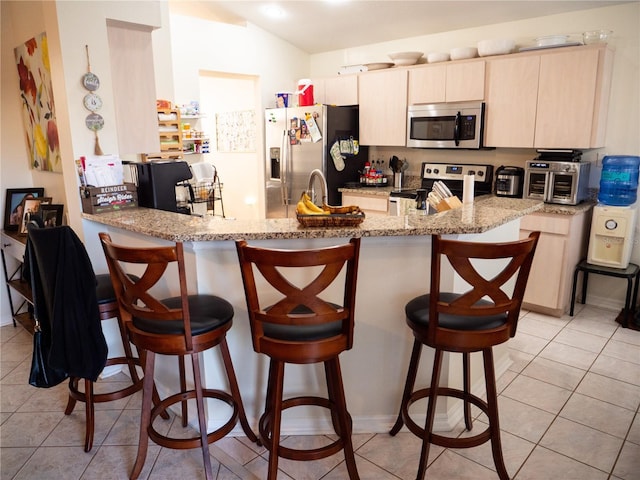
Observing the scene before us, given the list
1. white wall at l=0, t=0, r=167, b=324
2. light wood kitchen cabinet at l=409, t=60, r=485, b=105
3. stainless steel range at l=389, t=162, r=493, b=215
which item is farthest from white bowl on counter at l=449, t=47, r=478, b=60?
white wall at l=0, t=0, r=167, b=324

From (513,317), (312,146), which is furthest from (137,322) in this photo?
(312,146)

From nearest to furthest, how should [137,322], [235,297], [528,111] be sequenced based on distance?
[137,322], [235,297], [528,111]

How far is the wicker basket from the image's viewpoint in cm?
195

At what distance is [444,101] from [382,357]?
2.85 meters

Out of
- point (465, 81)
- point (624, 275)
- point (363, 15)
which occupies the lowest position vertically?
point (624, 275)

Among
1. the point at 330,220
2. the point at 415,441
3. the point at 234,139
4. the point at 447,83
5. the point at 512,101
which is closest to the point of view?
the point at 330,220

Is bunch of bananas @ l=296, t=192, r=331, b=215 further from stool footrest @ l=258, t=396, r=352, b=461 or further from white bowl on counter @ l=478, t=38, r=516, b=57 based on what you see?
white bowl on counter @ l=478, t=38, r=516, b=57

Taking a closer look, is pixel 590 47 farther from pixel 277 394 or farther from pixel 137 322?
pixel 137 322

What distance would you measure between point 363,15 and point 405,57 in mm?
561

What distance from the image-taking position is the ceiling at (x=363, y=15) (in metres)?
3.81

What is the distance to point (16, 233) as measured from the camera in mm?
3439

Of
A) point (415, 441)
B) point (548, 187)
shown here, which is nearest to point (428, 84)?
point (548, 187)

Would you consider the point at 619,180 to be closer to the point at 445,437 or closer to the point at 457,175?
the point at 457,175

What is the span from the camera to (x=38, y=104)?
3119 mm
